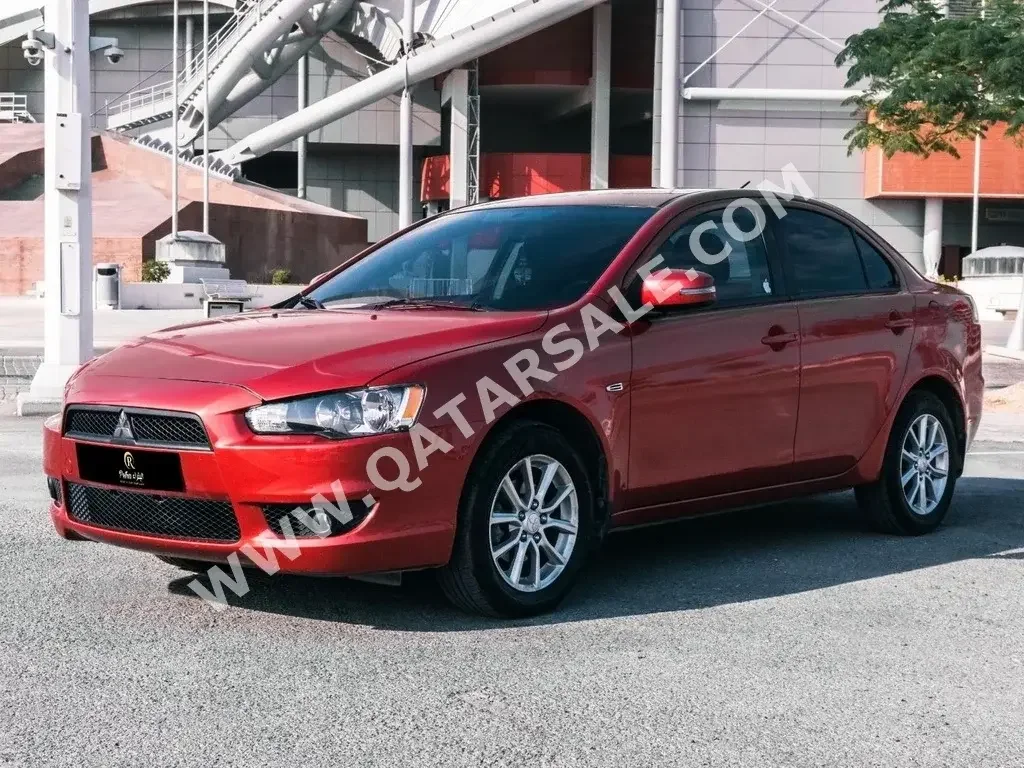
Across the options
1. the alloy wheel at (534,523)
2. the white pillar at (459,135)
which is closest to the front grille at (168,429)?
the alloy wheel at (534,523)

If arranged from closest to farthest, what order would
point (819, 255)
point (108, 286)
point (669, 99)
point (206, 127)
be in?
point (819, 255) < point (108, 286) < point (669, 99) < point (206, 127)

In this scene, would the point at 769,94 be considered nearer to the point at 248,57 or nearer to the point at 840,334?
the point at 248,57

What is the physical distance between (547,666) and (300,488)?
1005 millimetres

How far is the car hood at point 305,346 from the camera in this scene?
199 inches

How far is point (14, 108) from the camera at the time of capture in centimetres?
6781

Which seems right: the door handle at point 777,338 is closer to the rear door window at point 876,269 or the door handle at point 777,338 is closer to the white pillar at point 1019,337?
the rear door window at point 876,269

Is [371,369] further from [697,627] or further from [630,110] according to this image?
[630,110]

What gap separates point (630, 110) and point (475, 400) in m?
59.0

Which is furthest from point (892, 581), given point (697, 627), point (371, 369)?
point (371, 369)

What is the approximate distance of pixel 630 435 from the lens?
586 centimetres

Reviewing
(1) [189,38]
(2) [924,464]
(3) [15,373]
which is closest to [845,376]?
(2) [924,464]

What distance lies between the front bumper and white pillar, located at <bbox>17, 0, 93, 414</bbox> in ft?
28.6

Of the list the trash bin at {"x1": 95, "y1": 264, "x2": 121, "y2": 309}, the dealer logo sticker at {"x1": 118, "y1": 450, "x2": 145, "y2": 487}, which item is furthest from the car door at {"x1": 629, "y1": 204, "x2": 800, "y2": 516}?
the trash bin at {"x1": 95, "y1": 264, "x2": 121, "y2": 309}

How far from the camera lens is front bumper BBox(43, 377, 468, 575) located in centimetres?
497
